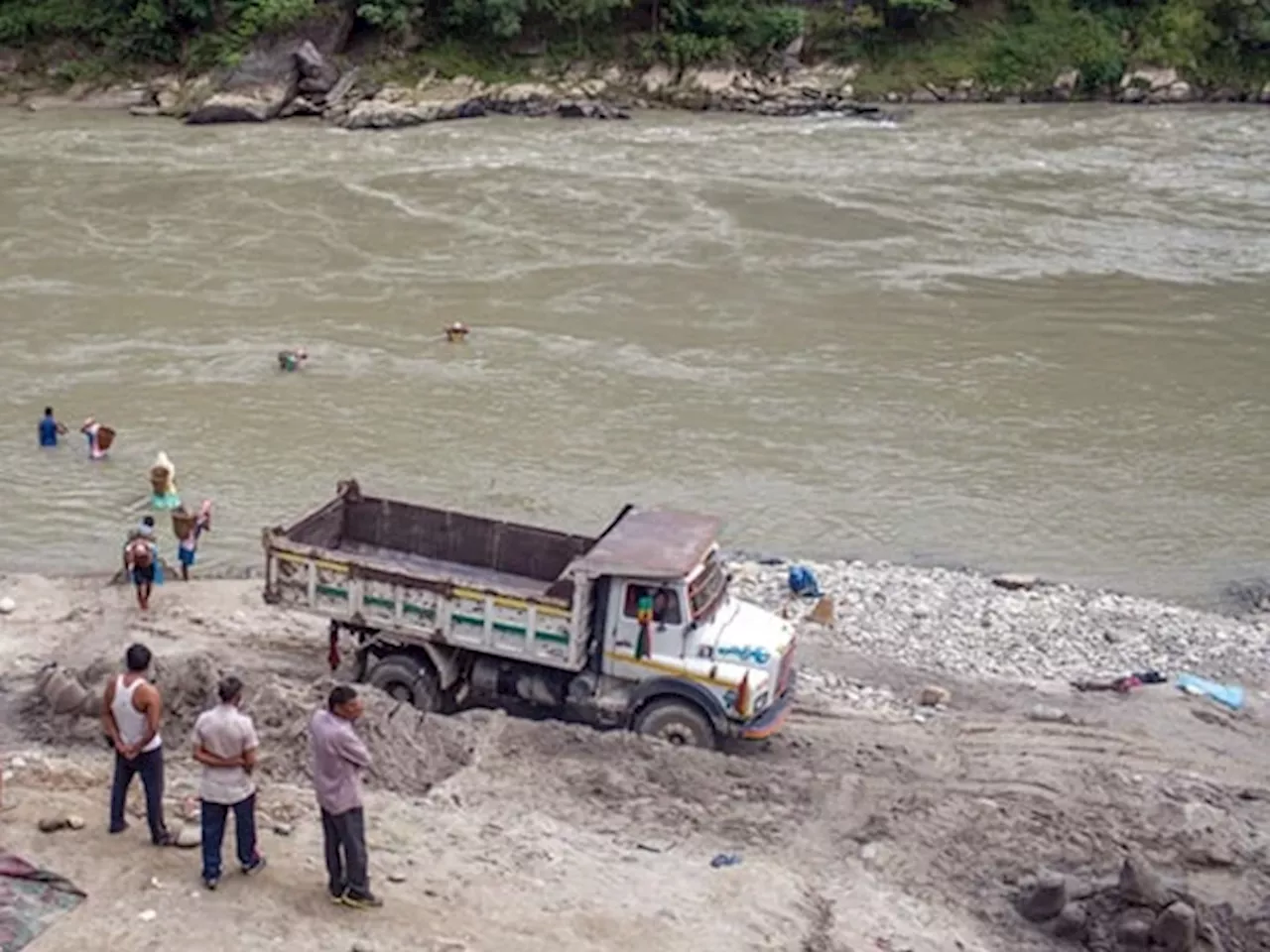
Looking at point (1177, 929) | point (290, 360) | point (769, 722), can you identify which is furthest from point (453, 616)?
point (290, 360)

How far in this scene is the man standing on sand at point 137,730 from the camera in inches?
411

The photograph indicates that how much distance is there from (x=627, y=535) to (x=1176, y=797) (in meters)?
4.99

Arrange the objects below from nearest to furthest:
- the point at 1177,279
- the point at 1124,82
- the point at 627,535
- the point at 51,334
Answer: the point at 627,535 < the point at 51,334 < the point at 1177,279 < the point at 1124,82

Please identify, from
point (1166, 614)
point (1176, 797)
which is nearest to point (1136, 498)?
point (1166, 614)

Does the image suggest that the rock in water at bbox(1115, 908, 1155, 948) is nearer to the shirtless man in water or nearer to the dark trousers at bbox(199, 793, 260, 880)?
the dark trousers at bbox(199, 793, 260, 880)

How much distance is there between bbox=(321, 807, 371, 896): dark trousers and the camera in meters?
10.0

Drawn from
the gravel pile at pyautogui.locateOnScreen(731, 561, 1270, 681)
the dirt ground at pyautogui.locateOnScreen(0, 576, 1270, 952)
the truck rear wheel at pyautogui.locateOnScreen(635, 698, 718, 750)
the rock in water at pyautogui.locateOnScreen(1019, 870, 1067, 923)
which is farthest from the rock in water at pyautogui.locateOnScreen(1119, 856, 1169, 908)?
the gravel pile at pyautogui.locateOnScreen(731, 561, 1270, 681)

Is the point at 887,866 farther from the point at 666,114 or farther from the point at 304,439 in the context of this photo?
the point at 666,114

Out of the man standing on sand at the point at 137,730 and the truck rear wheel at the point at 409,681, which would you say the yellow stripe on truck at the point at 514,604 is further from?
the man standing on sand at the point at 137,730

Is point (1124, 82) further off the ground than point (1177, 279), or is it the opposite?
point (1124, 82)

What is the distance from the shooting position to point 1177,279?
35.5 metres

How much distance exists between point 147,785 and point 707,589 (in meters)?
5.56

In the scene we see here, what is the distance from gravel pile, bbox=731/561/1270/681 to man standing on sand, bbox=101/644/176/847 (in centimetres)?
876

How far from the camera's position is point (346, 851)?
10.1 m
